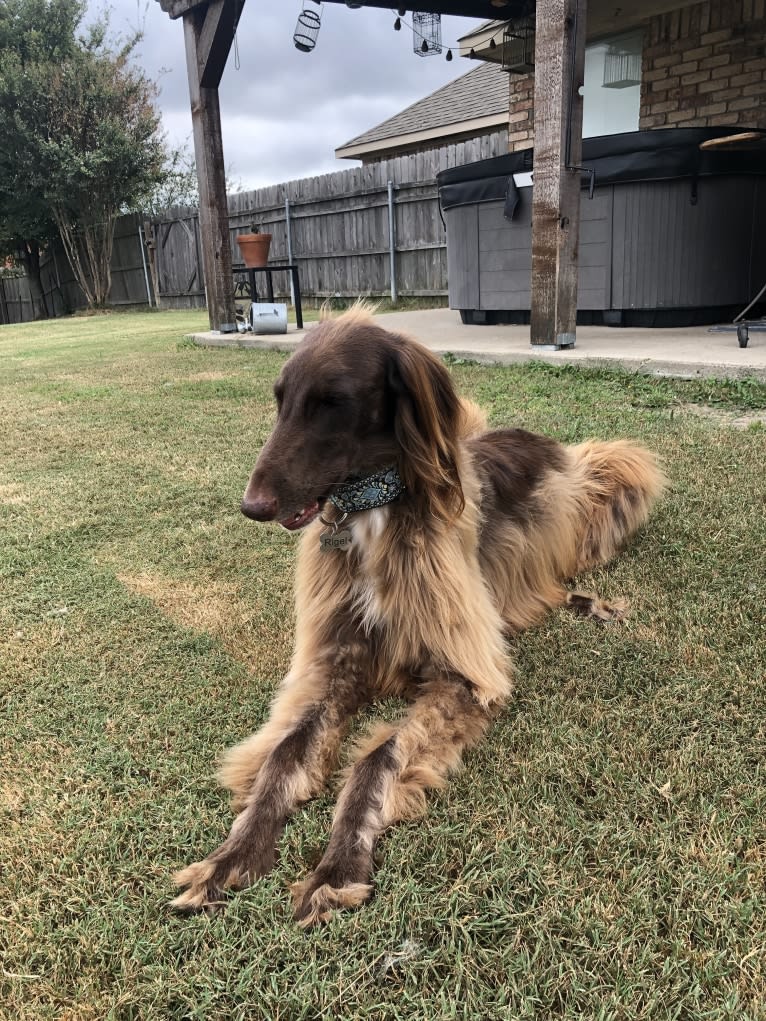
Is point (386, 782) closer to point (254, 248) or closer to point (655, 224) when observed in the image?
point (655, 224)

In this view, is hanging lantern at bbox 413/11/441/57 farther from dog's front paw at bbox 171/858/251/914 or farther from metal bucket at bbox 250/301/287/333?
dog's front paw at bbox 171/858/251/914

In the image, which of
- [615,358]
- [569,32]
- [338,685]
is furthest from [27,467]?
[569,32]

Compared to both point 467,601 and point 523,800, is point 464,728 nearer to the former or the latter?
point 523,800

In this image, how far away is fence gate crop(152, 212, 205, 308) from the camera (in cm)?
2033

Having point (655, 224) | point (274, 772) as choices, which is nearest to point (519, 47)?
point (655, 224)

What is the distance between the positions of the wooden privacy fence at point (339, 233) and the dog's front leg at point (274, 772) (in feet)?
42.3

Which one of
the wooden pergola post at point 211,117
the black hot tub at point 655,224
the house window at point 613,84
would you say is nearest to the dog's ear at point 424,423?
the black hot tub at point 655,224

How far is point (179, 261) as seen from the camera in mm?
20875

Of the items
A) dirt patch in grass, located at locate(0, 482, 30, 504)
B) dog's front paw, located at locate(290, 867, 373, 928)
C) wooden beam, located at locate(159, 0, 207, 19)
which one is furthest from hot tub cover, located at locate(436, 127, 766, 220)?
dog's front paw, located at locate(290, 867, 373, 928)

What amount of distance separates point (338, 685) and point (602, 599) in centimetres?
116

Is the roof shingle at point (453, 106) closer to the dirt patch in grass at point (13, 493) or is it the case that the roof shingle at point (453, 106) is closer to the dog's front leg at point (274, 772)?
the dirt patch in grass at point (13, 493)

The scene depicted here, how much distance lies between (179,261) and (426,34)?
487 inches

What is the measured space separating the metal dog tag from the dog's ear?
0.23 m

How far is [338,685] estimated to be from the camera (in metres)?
2.06
